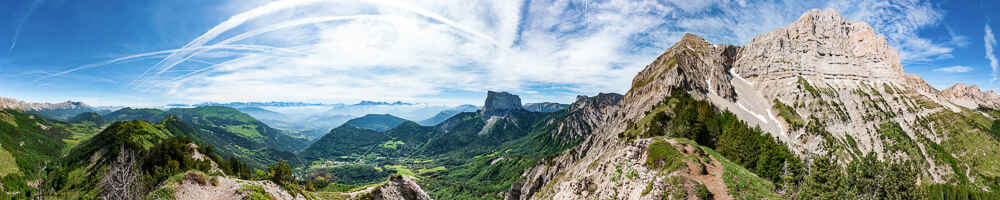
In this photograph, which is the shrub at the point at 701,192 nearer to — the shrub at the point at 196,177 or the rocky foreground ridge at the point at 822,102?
the shrub at the point at 196,177

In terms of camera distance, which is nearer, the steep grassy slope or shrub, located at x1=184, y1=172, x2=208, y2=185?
shrub, located at x1=184, y1=172, x2=208, y2=185

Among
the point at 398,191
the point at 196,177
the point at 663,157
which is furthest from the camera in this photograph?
the point at 398,191

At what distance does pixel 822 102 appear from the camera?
154 metres

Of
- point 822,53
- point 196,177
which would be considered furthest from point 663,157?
point 822,53

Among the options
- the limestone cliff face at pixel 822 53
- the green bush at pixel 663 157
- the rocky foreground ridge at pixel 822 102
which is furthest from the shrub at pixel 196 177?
the limestone cliff face at pixel 822 53

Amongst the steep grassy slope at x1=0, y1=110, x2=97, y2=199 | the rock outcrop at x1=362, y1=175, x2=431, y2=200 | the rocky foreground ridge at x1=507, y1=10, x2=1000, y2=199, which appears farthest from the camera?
the rocky foreground ridge at x1=507, y1=10, x2=1000, y2=199

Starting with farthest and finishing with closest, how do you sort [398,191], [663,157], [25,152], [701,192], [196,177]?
[25,152] < [398,191] < [663,157] < [196,177] < [701,192]

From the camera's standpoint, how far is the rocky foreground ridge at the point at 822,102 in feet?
388

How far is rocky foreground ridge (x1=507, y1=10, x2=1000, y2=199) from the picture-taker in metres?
118

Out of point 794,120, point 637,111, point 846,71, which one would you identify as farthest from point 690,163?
point 846,71

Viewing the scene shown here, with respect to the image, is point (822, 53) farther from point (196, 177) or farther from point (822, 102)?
point (196, 177)

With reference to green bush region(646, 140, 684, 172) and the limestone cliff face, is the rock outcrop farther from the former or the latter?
the limestone cliff face

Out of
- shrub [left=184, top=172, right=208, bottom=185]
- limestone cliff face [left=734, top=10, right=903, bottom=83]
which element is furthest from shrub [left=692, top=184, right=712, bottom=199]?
limestone cliff face [left=734, top=10, right=903, bottom=83]

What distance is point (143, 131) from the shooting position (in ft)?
359
